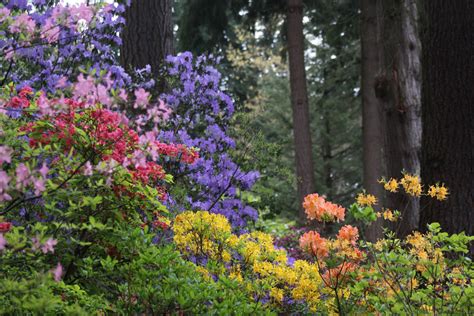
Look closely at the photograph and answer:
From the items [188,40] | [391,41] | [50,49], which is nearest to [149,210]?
[50,49]

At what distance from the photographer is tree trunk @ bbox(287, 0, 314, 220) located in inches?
400

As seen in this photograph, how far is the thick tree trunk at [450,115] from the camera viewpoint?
184 inches

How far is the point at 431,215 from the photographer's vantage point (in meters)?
→ 4.82

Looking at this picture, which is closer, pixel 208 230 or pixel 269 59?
pixel 208 230

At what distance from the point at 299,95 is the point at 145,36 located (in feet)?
14.6

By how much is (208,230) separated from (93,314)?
1.02 m

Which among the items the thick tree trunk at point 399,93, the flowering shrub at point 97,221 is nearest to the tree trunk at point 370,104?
the thick tree trunk at point 399,93

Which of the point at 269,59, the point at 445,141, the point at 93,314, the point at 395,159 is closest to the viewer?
the point at 93,314

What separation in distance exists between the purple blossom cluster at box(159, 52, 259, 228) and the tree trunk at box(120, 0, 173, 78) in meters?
0.79

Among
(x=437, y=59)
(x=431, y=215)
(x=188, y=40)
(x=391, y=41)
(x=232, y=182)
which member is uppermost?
(x=188, y=40)

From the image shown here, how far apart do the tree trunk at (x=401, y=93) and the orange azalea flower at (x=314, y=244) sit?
12.8 feet

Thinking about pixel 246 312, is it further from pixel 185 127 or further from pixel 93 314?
pixel 185 127

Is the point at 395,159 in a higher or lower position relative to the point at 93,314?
higher

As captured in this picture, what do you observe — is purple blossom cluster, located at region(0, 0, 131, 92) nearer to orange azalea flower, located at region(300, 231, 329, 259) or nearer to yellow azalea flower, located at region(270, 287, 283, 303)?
yellow azalea flower, located at region(270, 287, 283, 303)
